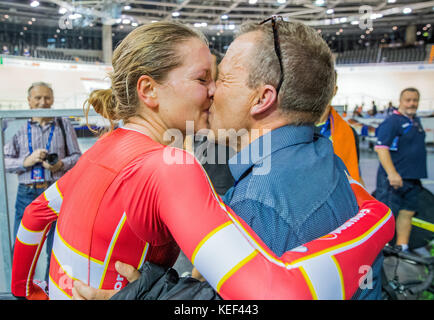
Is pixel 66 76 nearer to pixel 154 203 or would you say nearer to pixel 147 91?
pixel 147 91

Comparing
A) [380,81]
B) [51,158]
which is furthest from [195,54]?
[380,81]

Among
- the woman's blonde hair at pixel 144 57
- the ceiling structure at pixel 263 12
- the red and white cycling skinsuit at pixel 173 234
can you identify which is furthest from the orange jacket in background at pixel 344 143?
the ceiling structure at pixel 263 12

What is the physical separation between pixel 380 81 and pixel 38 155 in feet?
68.8

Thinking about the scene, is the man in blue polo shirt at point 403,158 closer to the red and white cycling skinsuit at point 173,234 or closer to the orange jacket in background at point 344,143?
the orange jacket in background at point 344,143

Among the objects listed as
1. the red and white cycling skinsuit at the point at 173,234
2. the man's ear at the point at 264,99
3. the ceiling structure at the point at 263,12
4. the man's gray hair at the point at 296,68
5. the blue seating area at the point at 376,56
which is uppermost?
the ceiling structure at the point at 263,12

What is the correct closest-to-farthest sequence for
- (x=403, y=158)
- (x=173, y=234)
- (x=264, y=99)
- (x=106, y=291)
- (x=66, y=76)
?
1. (x=173, y=234)
2. (x=106, y=291)
3. (x=264, y=99)
4. (x=403, y=158)
5. (x=66, y=76)

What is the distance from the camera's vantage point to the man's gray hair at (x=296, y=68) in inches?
34.1

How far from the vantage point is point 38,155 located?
2.42 m

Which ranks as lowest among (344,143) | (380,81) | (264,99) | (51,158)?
(51,158)

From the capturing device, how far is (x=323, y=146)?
918 millimetres

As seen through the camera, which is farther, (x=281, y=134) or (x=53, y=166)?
(x=53, y=166)

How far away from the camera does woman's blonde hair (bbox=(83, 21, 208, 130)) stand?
89cm

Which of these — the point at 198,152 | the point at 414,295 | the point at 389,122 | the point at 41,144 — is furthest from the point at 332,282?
the point at 389,122

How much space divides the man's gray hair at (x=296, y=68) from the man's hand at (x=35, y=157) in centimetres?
203
